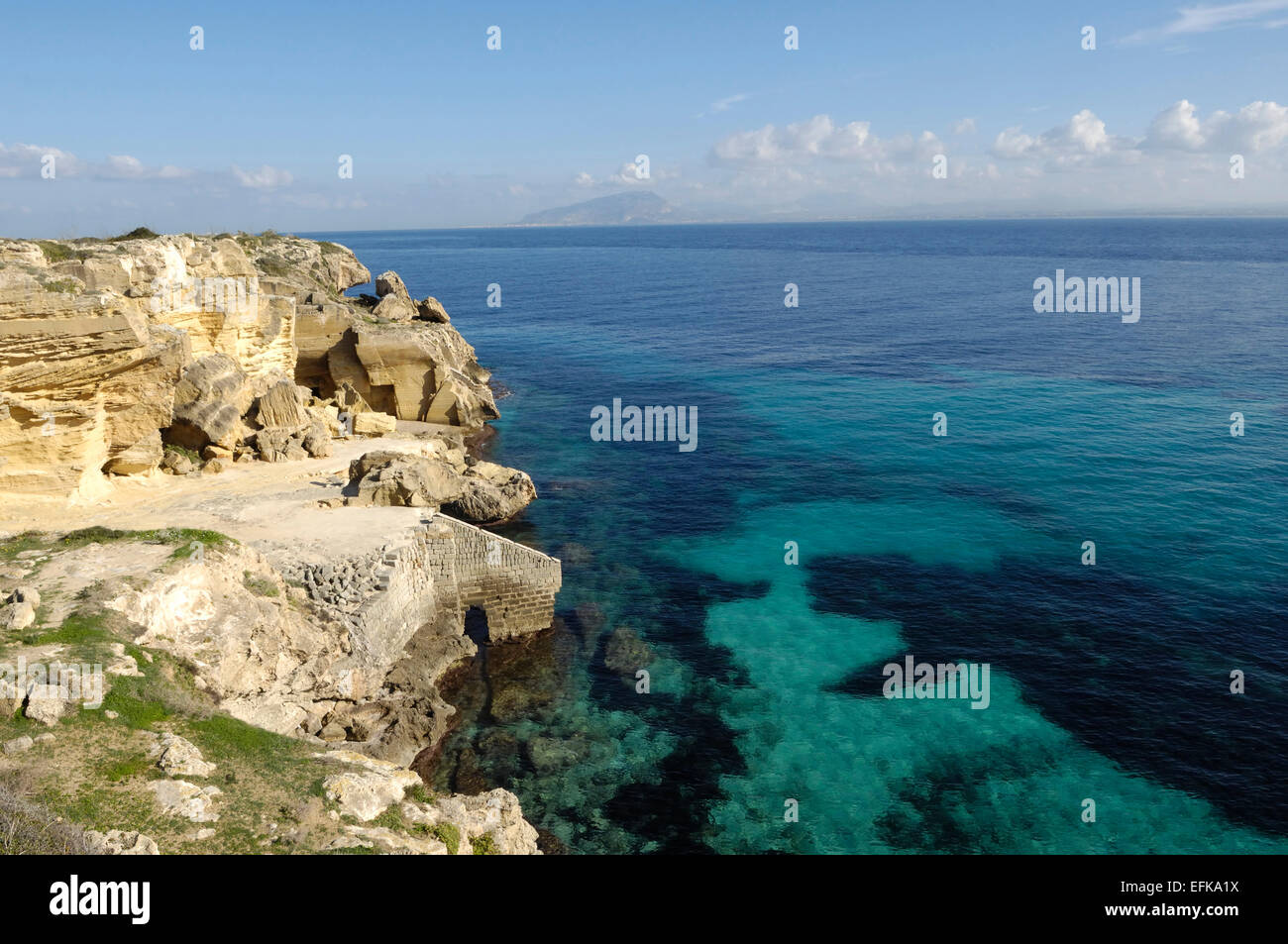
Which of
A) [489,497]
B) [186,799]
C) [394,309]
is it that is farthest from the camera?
[394,309]

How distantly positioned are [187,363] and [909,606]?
33.4 m

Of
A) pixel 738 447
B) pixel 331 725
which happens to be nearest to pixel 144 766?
pixel 331 725

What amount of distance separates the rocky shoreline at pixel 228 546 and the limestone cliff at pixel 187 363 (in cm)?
11

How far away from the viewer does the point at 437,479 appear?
3828cm

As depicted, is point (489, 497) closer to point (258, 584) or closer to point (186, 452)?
point (186, 452)

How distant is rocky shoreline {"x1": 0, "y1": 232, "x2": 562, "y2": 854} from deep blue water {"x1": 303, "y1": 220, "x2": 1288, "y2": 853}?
3.13m

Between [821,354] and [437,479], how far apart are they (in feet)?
153

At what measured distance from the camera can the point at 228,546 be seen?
2530 centimetres

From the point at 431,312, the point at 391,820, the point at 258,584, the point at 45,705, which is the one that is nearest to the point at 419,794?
the point at 391,820

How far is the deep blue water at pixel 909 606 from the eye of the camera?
74.9ft

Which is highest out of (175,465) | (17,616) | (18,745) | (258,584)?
(175,465)

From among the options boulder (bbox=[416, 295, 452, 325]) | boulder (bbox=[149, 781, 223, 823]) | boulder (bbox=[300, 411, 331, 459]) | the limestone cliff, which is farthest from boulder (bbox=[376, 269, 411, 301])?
boulder (bbox=[149, 781, 223, 823])

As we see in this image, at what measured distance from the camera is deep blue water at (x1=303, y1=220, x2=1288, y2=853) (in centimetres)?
2284
